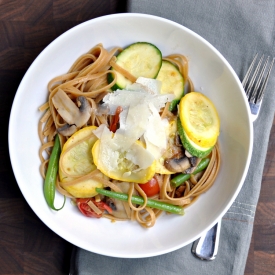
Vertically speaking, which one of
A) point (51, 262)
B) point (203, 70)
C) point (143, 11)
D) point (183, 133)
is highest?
point (143, 11)

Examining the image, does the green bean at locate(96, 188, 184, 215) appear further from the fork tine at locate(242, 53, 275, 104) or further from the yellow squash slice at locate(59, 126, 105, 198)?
the fork tine at locate(242, 53, 275, 104)

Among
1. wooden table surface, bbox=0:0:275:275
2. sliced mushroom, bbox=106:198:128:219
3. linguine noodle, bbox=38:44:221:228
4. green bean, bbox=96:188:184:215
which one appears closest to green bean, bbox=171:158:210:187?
linguine noodle, bbox=38:44:221:228

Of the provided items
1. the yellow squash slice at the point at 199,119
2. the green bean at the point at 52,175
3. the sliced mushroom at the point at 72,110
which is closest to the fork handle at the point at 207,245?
the yellow squash slice at the point at 199,119

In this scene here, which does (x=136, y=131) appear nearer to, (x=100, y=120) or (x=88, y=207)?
(x=100, y=120)

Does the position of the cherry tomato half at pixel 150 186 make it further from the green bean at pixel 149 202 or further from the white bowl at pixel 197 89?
the white bowl at pixel 197 89

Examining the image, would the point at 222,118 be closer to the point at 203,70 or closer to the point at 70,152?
the point at 203,70

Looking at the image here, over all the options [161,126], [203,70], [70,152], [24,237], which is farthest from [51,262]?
[203,70]
